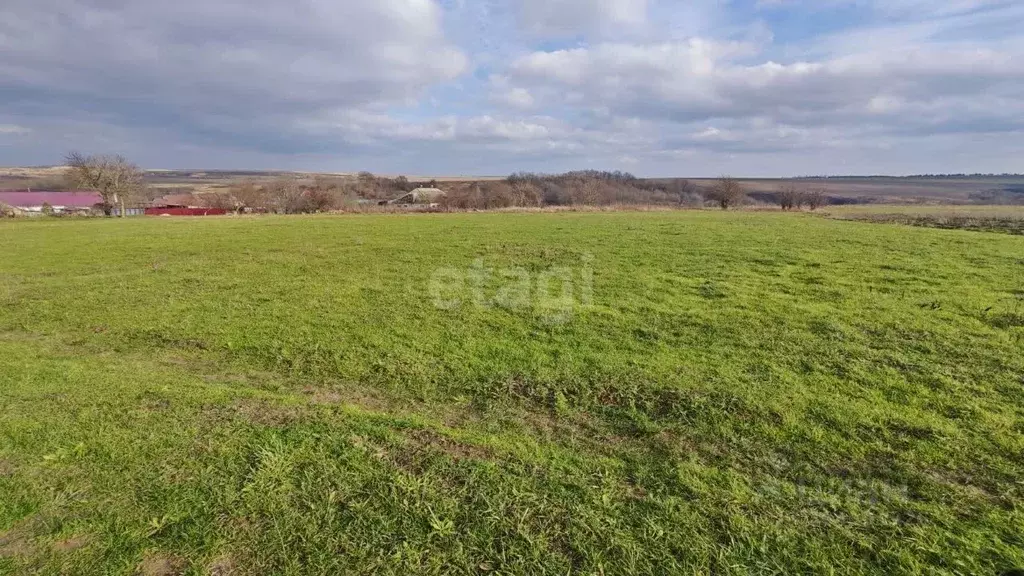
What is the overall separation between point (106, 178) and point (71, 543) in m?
78.4

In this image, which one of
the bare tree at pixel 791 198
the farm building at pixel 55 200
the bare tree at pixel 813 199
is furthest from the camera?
the farm building at pixel 55 200

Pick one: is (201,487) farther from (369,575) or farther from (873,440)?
(873,440)

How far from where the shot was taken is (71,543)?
362 cm

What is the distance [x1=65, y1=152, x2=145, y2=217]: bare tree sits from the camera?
62.8 metres

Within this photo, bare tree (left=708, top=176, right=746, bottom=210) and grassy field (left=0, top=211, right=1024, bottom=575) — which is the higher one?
bare tree (left=708, top=176, right=746, bottom=210)

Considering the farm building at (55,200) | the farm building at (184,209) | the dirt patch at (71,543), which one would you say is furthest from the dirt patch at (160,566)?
the farm building at (55,200)

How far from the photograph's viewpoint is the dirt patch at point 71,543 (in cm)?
356

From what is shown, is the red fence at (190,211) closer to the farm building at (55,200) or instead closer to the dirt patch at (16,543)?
the farm building at (55,200)

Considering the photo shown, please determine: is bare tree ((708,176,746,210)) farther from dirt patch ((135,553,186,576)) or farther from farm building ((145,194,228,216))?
dirt patch ((135,553,186,576))

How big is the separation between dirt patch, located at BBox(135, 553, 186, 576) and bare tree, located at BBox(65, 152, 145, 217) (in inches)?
3079

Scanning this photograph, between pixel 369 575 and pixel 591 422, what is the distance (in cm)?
316

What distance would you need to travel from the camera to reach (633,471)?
15.5 ft

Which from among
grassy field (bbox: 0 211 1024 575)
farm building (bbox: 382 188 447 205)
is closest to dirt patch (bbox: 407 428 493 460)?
grassy field (bbox: 0 211 1024 575)

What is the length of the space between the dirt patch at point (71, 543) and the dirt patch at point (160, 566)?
56 cm
